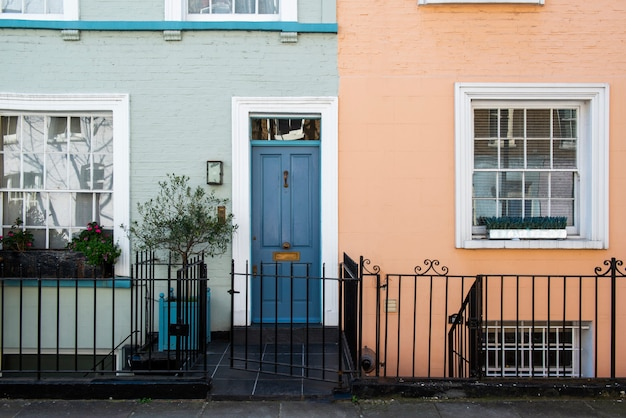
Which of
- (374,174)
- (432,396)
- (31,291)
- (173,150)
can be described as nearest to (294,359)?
(432,396)

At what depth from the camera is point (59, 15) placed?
7.14 meters

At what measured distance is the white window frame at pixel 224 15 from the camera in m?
7.03

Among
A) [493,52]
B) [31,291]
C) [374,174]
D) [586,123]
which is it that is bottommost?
[31,291]

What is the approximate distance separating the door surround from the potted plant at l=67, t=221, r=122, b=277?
1526mm

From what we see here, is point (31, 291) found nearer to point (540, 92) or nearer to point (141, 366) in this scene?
point (141, 366)

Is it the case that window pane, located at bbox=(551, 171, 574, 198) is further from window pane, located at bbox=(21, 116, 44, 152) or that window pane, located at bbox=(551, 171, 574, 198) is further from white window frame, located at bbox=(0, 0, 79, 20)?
window pane, located at bbox=(21, 116, 44, 152)

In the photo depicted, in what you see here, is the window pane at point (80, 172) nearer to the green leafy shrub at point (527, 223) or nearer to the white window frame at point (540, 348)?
the green leafy shrub at point (527, 223)

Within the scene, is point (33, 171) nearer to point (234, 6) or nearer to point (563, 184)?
point (234, 6)

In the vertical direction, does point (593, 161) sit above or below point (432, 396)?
above

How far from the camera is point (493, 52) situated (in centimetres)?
715

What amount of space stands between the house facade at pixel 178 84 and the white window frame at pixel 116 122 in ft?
0.04

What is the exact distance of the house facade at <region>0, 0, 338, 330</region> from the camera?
7.05 m

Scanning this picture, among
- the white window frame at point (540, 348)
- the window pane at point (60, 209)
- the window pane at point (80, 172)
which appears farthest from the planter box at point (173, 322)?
the white window frame at point (540, 348)

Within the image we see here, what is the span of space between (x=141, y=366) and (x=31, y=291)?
79.9 inches
